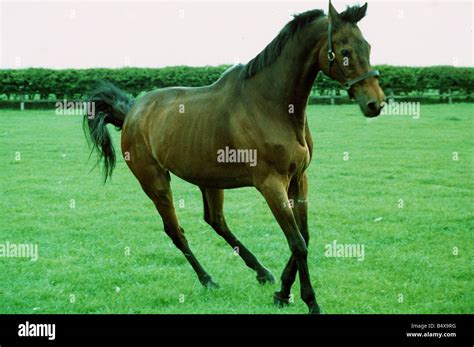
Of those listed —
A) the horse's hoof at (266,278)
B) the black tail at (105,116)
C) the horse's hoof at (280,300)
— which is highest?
the black tail at (105,116)

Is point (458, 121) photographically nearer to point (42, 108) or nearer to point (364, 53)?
point (364, 53)

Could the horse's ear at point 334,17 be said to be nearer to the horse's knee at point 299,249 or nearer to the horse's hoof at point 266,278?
the horse's knee at point 299,249

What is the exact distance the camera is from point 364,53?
476 centimetres

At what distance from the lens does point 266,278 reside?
6152 mm

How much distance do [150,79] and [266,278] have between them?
909 inches

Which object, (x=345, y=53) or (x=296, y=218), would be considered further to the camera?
(x=296, y=218)

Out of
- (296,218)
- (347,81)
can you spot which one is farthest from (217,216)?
(347,81)

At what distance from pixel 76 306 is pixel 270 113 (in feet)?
7.73

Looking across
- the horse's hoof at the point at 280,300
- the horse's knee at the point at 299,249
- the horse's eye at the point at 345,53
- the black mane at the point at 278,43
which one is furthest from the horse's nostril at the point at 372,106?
the horse's hoof at the point at 280,300

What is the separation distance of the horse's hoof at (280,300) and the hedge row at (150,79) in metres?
18.8

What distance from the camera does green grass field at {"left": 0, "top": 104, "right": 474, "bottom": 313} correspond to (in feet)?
18.9

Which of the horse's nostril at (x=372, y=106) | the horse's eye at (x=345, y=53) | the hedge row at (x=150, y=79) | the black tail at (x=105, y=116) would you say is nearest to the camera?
the horse's nostril at (x=372, y=106)

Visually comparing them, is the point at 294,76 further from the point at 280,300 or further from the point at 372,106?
the point at 280,300

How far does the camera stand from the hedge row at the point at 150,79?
25066mm
